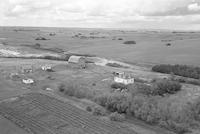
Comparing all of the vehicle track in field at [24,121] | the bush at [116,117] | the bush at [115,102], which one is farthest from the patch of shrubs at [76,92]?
the vehicle track in field at [24,121]

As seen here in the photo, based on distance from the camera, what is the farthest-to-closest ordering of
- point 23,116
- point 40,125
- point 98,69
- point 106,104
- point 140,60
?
point 140,60 < point 98,69 < point 106,104 < point 23,116 < point 40,125

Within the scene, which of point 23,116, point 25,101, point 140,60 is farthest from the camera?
point 140,60

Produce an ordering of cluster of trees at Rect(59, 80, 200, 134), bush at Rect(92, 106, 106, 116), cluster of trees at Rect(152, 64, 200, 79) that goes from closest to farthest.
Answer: cluster of trees at Rect(59, 80, 200, 134), bush at Rect(92, 106, 106, 116), cluster of trees at Rect(152, 64, 200, 79)

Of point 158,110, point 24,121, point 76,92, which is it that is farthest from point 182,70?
point 24,121


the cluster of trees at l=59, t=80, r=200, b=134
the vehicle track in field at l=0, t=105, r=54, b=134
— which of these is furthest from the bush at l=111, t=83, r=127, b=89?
the vehicle track in field at l=0, t=105, r=54, b=134

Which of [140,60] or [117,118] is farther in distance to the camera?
[140,60]

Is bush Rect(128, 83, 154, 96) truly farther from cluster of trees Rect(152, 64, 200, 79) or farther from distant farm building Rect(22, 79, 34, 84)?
cluster of trees Rect(152, 64, 200, 79)

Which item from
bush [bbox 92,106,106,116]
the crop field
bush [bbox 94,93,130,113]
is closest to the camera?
the crop field

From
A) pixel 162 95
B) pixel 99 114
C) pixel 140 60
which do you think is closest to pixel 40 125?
pixel 99 114

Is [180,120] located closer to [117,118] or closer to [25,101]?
[117,118]
